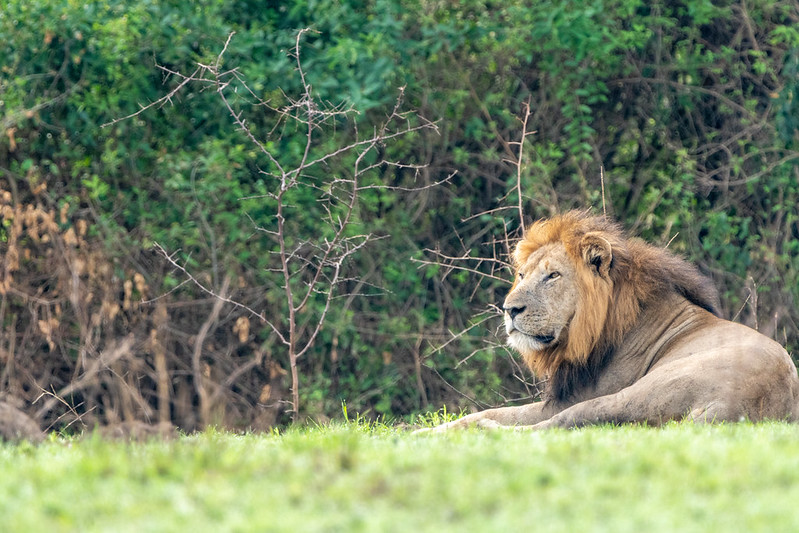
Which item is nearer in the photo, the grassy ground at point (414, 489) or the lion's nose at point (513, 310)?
the grassy ground at point (414, 489)

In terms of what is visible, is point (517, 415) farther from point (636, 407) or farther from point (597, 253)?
point (597, 253)

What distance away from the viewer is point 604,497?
125 inches

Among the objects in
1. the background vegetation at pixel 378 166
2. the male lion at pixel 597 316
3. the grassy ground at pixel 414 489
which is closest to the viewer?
the grassy ground at pixel 414 489

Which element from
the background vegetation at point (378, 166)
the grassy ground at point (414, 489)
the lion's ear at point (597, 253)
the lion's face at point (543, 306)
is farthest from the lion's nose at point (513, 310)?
the background vegetation at point (378, 166)

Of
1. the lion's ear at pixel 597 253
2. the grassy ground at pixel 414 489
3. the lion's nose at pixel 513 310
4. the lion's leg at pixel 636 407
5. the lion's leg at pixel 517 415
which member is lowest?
the lion's leg at pixel 517 415

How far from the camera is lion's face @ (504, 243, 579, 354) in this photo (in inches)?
243

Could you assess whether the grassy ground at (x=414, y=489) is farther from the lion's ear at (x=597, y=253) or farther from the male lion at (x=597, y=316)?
the lion's ear at (x=597, y=253)

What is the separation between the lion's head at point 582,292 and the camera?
618cm

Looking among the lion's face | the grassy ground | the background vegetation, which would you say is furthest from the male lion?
the background vegetation

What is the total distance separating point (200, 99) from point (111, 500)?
745 cm

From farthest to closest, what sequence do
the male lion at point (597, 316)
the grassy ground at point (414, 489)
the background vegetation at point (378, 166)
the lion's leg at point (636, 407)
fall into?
the background vegetation at point (378, 166) < the male lion at point (597, 316) < the lion's leg at point (636, 407) < the grassy ground at point (414, 489)

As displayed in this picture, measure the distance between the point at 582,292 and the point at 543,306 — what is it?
236 mm

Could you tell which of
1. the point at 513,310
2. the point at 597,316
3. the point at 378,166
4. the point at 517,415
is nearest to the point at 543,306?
the point at 513,310

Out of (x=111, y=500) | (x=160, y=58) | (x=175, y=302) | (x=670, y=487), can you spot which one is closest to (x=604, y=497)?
(x=670, y=487)
